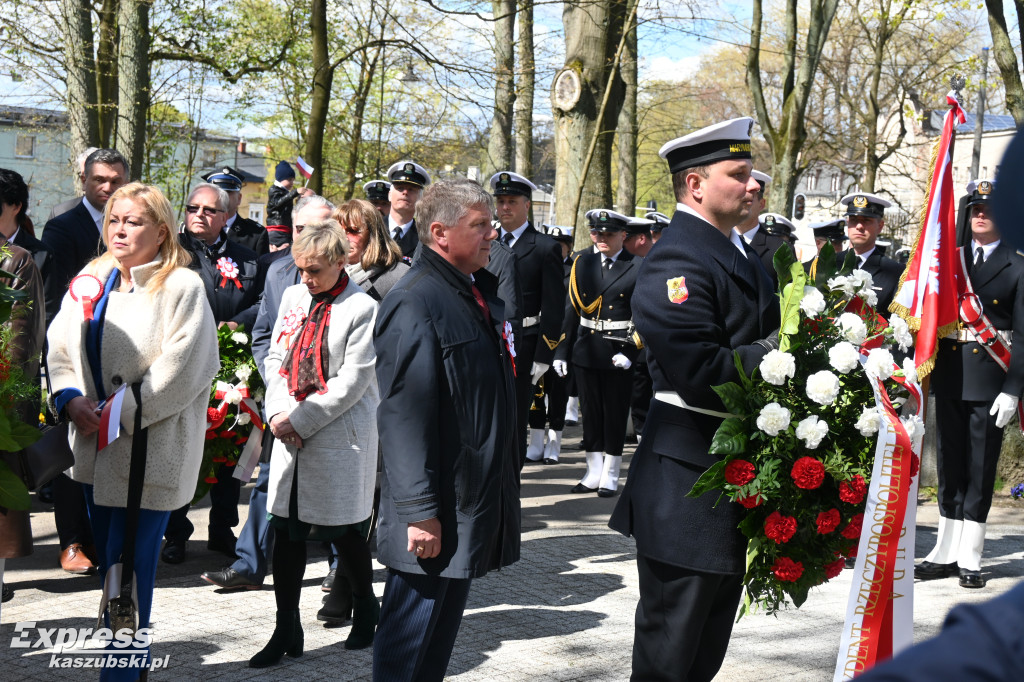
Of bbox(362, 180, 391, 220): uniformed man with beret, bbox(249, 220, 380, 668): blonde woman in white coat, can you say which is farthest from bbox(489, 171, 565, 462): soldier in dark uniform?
bbox(249, 220, 380, 668): blonde woman in white coat

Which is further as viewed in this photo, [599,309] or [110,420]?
[599,309]

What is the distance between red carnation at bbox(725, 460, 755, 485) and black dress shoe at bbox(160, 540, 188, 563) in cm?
404

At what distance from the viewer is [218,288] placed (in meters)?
6.96

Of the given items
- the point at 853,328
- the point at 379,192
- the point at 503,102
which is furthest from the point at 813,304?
the point at 503,102

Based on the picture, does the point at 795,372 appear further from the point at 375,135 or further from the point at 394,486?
the point at 375,135

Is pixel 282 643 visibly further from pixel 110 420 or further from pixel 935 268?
pixel 935 268

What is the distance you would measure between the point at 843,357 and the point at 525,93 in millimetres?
15322

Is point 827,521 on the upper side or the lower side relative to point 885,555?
upper

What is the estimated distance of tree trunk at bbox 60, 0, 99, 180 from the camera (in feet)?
40.3

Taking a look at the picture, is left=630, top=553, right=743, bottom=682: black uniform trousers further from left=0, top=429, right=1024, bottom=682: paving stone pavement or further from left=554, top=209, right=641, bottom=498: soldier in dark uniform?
left=554, top=209, right=641, bottom=498: soldier in dark uniform

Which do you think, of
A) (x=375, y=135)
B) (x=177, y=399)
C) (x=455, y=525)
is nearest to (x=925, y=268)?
(x=455, y=525)

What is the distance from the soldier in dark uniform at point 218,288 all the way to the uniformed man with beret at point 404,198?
99 cm

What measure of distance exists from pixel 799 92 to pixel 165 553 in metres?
17.1

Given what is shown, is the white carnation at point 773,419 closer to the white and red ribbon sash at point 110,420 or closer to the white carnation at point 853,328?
the white carnation at point 853,328
